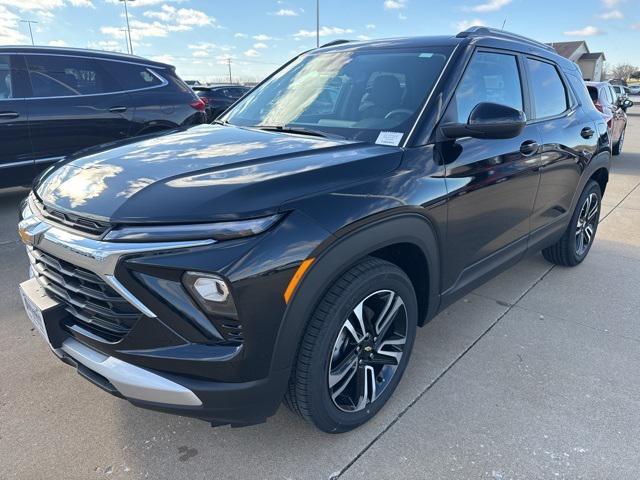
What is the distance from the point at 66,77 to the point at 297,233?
5.47 meters

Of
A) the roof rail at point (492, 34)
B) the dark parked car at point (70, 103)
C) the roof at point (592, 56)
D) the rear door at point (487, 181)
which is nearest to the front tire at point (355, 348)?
the rear door at point (487, 181)

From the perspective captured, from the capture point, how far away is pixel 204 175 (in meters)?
1.97

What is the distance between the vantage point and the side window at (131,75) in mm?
6297

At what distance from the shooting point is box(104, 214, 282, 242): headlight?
170 cm

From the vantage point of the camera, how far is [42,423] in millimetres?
2381

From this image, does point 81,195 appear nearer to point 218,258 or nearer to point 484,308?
point 218,258

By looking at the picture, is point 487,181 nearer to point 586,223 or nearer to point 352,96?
point 352,96

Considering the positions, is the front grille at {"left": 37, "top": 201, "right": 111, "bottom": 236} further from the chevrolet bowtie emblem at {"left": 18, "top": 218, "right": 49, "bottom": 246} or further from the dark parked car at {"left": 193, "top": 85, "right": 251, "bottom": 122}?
the dark parked car at {"left": 193, "top": 85, "right": 251, "bottom": 122}

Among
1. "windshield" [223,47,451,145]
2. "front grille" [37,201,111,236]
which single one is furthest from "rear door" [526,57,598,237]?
"front grille" [37,201,111,236]

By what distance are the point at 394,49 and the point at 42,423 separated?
2804 mm

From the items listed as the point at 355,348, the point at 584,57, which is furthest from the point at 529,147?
the point at 584,57

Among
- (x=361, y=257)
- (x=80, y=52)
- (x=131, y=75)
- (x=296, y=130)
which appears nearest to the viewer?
(x=361, y=257)

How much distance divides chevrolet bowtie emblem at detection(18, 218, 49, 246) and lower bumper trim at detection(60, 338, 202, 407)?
594mm

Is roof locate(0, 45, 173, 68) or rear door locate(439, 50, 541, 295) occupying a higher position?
roof locate(0, 45, 173, 68)
